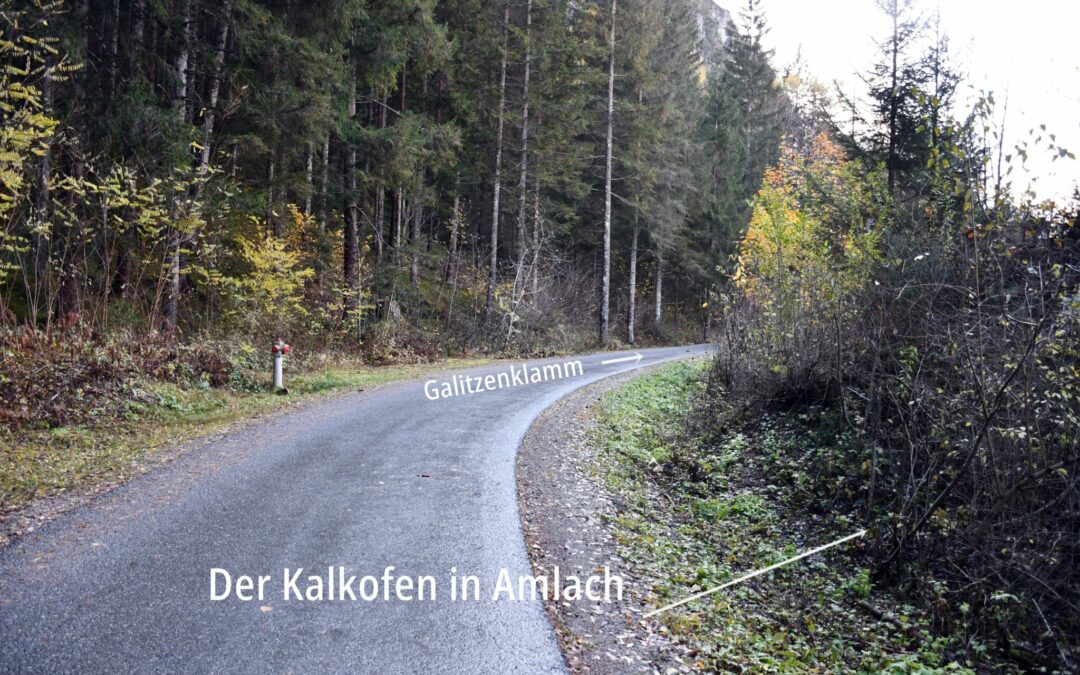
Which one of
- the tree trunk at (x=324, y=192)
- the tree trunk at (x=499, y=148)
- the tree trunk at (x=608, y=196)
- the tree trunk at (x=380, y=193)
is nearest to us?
the tree trunk at (x=380, y=193)

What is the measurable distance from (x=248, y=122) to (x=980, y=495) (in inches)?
647

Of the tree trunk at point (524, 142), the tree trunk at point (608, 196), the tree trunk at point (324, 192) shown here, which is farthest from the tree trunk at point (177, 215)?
the tree trunk at point (608, 196)

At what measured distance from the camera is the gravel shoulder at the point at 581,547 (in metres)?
4.10

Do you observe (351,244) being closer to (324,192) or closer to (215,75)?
A: (324,192)

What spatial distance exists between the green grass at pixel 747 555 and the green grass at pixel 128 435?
5.74 meters

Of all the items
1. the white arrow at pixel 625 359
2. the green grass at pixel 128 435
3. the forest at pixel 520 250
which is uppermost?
the forest at pixel 520 250

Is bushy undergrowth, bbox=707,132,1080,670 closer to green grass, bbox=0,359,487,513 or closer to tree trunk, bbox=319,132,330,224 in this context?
green grass, bbox=0,359,487,513

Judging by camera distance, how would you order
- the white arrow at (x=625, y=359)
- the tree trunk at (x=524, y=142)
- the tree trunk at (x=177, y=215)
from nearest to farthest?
the tree trunk at (x=177, y=215) < the white arrow at (x=625, y=359) < the tree trunk at (x=524, y=142)

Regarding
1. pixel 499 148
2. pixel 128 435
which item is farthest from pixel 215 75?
pixel 499 148

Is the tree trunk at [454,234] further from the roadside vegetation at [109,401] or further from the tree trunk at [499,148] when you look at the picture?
the roadside vegetation at [109,401]

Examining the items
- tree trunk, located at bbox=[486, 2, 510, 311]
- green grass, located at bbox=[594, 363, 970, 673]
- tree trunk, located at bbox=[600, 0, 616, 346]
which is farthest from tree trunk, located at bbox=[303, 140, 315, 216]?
tree trunk, located at bbox=[600, 0, 616, 346]

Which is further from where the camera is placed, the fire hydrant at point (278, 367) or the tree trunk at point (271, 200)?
the tree trunk at point (271, 200)

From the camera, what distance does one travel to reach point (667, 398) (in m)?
15.1

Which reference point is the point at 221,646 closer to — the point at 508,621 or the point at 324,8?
the point at 508,621
